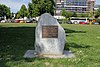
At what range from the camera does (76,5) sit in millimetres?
166125

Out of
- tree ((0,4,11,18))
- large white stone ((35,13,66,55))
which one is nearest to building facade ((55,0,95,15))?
tree ((0,4,11,18))

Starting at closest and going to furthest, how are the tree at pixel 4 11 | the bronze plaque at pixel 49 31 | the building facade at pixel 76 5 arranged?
1. the bronze plaque at pixel 49 31
2. the tree at pixel 4 11
3. the building facade at pixel 76 5

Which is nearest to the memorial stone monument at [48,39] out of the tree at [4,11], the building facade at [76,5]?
the tree at [4,11]

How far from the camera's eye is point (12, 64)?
878cm

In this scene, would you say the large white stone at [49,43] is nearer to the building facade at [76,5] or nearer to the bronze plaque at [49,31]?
the bronze plaque at [49,31]

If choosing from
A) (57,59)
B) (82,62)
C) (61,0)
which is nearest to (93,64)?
(82,62)

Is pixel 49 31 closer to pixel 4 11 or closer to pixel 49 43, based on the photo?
pixel 49 43

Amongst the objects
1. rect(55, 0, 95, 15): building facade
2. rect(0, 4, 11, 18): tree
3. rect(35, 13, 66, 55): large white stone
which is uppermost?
rect(35, 13, 66, 55): large white stone

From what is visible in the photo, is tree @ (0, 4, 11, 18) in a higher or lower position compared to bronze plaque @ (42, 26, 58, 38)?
lower

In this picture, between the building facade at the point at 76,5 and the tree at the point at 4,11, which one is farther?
the building facade at the point at 76,5

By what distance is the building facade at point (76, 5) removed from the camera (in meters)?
161

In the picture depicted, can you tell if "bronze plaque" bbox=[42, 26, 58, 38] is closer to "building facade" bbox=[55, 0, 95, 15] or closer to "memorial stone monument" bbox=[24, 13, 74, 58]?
"memorial stone monument" bbox=[24, 13, 74, 58]

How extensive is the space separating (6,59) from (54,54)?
2.16m

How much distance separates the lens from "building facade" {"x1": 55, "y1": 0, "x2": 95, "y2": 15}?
161m
